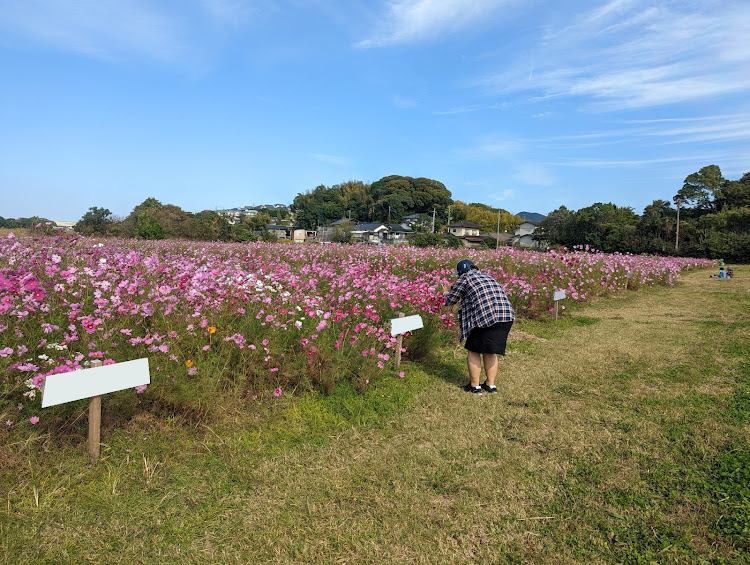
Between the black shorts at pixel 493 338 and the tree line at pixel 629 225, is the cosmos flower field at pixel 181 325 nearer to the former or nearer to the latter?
the black shorts at pixel 493 338

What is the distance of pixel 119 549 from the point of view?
6.67ft

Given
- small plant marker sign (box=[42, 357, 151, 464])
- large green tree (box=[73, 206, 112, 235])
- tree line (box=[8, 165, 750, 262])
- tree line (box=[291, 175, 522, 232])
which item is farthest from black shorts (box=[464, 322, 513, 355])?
tree line (box=[291, 175, 522, 232])

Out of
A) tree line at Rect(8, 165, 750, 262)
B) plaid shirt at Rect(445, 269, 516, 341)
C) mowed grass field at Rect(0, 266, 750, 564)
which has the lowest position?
mowed grass field at Rect(0, 266, 750, 564)

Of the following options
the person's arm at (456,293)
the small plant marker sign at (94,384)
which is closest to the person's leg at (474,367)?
the person's arm at (456,293)

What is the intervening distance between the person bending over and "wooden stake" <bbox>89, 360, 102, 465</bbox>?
3.00 metres

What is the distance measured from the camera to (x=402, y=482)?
104 inches

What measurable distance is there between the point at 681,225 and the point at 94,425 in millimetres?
42474

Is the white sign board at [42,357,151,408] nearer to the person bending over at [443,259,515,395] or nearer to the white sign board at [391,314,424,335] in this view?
the white sign board at [391,314,424,335]

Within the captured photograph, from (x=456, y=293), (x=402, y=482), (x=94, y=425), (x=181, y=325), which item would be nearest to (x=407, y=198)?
(x=456, y=293)

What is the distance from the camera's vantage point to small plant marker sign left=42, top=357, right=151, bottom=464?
2.26 m

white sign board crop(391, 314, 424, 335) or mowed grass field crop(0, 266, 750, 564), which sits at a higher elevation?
white sign board crop(391, 314, 424, 335)

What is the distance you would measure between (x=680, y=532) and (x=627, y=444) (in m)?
0.98

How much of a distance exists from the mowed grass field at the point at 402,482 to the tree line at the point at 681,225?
108ft

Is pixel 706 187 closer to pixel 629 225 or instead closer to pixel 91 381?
pixel 629 225
